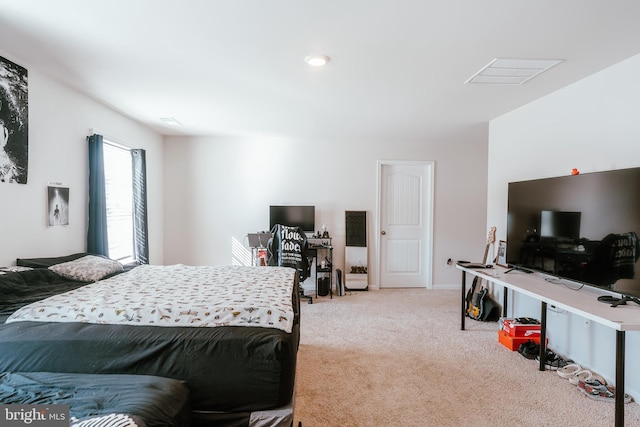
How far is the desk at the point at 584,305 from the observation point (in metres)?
1.89

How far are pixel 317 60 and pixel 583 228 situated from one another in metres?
2.42

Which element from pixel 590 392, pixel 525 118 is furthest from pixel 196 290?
pixel 525 118

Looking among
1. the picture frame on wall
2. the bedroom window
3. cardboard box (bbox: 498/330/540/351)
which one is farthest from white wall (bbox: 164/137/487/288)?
cardboard box (bbox: 498/330/540/351)

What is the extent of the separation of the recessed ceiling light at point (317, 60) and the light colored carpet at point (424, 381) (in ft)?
8.08

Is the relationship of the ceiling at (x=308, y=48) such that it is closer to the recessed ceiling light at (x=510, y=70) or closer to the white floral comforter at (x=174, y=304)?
the recessed ceiling light at (x=510, y=70)

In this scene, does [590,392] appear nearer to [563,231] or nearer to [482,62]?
[563,231]

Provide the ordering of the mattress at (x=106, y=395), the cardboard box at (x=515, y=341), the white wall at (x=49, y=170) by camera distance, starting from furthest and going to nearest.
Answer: the cardboard box at (x=515, y=341) < the white wall at (x=49, y=170) < the mattress at (x=106, y=395)

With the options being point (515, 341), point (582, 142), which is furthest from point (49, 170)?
point (582, 142)

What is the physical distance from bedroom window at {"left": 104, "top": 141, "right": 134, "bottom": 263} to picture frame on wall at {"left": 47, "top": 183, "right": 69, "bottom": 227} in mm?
842

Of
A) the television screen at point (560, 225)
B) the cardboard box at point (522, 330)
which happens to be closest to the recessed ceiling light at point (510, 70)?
the television screen at point (560, 225)

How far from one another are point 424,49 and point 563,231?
1880mm

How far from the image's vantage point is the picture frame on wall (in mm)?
2971

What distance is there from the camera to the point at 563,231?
2777mm

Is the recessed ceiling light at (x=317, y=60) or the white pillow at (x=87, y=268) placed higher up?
the recessed ceiling light at (x=317, y=60)
